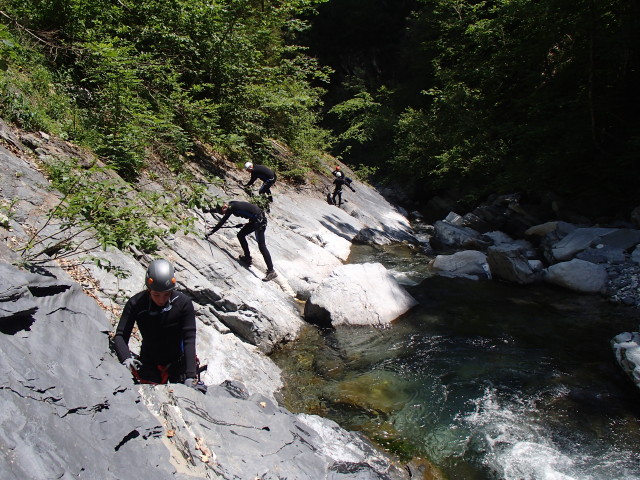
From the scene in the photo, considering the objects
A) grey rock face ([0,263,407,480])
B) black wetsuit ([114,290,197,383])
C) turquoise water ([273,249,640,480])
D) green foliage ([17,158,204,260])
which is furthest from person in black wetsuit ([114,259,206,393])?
turquoise water ([273,249,640,480])

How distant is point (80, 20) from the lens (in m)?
9.64

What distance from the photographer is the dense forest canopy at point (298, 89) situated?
8766 mm

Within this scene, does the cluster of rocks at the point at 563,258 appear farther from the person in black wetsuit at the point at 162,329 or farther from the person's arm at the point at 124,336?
the person's arm at the point at 124,336

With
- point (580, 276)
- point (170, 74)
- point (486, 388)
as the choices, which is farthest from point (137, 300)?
point (580, 276)

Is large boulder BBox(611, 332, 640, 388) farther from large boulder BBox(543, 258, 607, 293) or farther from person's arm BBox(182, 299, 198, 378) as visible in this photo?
person's arm BBox(182, 299, 198, 378)

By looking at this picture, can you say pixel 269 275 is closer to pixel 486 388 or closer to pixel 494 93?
pixel 486 388

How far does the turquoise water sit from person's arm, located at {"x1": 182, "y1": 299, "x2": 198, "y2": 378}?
2094mm

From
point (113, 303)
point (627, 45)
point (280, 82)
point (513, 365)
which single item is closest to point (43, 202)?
point (113, 303)

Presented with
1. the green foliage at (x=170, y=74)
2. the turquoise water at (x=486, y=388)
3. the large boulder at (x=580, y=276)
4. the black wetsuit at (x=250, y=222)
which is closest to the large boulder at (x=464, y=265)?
the large boulder at (x=580, y=276)

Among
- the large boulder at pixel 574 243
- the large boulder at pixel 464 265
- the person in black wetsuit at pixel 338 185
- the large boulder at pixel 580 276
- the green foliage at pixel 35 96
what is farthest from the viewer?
the person in black wetsuit at pixel 338 185

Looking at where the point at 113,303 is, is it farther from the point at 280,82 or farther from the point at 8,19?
the point at 280,82

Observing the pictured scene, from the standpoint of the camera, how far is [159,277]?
366cm

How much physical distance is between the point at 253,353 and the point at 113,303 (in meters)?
2.00

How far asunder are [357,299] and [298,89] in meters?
12.2
